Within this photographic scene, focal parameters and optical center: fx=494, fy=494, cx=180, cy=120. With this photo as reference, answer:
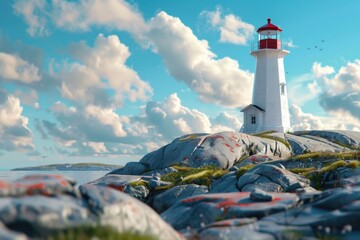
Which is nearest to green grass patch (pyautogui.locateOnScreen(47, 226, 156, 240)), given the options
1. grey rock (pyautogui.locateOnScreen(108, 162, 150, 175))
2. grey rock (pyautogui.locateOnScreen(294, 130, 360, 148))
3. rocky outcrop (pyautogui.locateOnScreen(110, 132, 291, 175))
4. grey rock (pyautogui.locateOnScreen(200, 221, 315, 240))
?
grey rock (pyautogui.locateOnScreen(200, 221, 315, 240))

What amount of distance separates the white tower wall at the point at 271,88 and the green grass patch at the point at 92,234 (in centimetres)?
4932

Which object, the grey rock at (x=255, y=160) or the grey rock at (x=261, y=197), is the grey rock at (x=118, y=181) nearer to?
the grey rock at (x=255, y=160)

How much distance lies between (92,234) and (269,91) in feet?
164

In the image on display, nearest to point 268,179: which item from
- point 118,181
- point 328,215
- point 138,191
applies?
point 138,191

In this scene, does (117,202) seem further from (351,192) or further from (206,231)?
(351,192)

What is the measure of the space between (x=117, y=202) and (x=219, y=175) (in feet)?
62.0

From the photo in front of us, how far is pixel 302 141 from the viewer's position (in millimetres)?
44500

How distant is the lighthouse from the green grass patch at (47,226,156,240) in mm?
49163

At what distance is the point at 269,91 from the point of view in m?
54.6

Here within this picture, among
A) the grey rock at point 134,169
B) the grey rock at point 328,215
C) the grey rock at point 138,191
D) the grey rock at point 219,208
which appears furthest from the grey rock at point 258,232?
the grey rock at point 134,169

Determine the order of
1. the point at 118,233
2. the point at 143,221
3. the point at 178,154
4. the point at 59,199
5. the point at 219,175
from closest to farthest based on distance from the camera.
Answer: the point at 118,233, the point at 59,199, the point at 143,221, the point at 219,175, the point at 178,154

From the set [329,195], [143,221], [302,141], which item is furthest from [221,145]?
[143,221]

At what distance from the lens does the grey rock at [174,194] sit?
22.5m

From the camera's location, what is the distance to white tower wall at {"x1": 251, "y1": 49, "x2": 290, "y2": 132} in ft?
179
